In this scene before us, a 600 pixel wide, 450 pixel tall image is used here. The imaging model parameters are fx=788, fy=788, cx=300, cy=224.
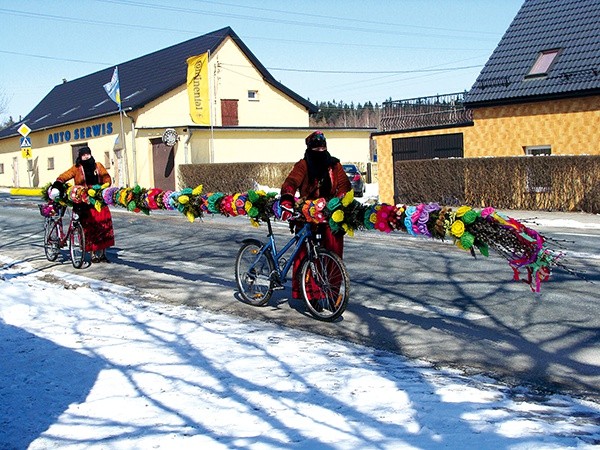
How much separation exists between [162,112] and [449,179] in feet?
71.8

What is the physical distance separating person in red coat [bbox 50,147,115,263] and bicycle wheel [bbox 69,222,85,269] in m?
0.13

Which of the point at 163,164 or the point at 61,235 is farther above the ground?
the point at 163,164

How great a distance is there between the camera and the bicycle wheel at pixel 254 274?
329 inches

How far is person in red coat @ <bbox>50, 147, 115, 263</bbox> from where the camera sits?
39.6 feet

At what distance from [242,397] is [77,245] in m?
7.53

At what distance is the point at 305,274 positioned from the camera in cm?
773

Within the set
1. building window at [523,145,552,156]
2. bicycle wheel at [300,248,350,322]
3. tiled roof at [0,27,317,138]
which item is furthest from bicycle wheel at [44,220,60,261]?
tiled roof at [0,27,317,138]

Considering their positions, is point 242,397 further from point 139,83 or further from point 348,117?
point 348,117

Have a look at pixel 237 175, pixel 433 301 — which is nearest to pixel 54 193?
pixel 433 301

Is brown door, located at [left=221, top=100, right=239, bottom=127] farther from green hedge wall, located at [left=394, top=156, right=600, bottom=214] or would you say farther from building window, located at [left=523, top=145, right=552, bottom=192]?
building window, located at [left=523, top=145, right=552, bottom=192]

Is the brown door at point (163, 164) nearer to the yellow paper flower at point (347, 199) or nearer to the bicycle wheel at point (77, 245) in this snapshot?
the bicycle wheel at point (77, 245)

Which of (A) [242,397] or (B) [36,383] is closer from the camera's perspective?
(A) [242,397]

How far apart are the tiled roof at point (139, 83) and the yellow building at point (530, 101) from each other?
16849 millimetres

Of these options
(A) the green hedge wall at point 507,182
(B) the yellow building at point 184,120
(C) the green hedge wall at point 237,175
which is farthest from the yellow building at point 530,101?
(B) the yellow building at point 184,120
